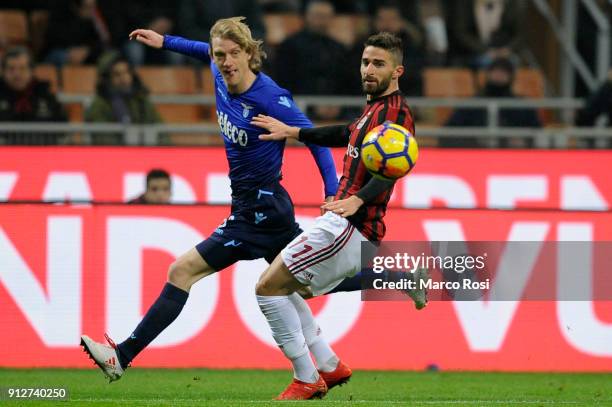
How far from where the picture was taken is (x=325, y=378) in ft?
28.5

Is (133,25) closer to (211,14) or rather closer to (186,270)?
(211,14)

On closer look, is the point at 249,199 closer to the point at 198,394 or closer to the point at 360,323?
the point at 198,394

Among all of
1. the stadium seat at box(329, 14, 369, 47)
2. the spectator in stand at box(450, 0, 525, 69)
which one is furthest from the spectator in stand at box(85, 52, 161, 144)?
the spectator in stand at box(450, 0, 525, 69)

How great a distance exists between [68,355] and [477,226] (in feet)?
10.8

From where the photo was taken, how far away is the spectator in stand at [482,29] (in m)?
16.0

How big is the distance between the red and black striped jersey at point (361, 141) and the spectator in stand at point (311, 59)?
20.8ft

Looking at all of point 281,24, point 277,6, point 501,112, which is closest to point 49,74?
point 281,24

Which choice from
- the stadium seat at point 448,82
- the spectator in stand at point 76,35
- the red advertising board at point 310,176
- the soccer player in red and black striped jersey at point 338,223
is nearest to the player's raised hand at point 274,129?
the soccer player in red and black striped jersey at point 338,223

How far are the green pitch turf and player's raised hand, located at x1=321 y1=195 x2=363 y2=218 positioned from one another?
3.55 feet

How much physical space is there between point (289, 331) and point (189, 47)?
6.58 ft

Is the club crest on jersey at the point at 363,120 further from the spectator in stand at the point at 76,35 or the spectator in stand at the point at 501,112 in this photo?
the spectator in stand at the point at 76,35

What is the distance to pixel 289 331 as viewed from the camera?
27.3 ft

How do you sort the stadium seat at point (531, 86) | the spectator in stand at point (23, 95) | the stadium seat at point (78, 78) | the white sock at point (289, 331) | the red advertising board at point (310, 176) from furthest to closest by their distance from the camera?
the stadium seat at point (531, 86) < the stadium seat at point (78, 78) < the spectator in stand at point (23, 95) < the red advertising board at point (310, 176) < the white sock at point (289, 331)

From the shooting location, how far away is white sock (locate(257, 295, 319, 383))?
8.27 meters
